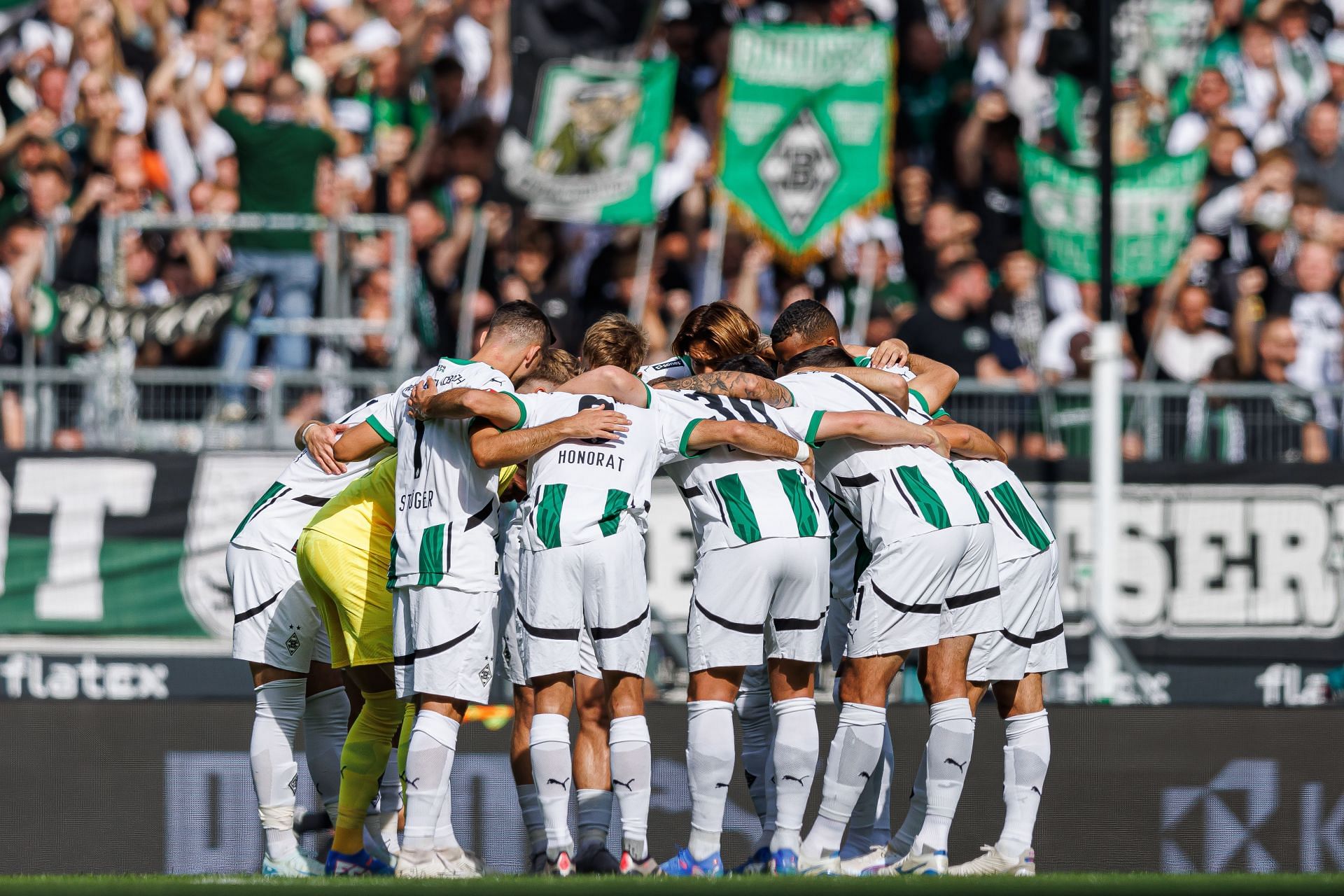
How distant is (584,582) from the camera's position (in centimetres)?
727

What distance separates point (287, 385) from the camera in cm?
1196

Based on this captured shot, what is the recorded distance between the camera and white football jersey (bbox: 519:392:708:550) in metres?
7.27

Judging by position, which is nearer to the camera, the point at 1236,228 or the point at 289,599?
the point at 289,599

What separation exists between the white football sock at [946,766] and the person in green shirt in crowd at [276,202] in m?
6.06

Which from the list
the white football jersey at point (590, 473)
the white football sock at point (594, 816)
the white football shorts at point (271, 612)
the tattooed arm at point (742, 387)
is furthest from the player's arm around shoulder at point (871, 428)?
the white football shorts at point (271, 612)

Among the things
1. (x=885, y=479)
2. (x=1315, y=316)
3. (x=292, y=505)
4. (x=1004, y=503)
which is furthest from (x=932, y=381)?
(x=1315, y=316)

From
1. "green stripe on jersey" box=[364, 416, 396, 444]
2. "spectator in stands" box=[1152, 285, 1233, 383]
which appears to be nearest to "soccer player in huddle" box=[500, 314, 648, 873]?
"green stripe on jersey" box=[364, 416, 396, 444]

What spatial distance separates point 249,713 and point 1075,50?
8992 mm

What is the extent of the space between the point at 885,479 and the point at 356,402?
17.1ft

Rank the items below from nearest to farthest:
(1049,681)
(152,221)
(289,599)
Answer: (289,599) → (1049,681) → (152,221)

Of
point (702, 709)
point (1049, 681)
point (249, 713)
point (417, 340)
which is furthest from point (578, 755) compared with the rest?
point (417, 340)

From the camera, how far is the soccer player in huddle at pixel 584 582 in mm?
7168

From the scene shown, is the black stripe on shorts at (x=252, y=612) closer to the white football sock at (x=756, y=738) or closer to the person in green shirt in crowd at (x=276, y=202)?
the white football sock at (x=756, y=738)

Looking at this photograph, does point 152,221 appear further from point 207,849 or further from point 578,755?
point 578,755
